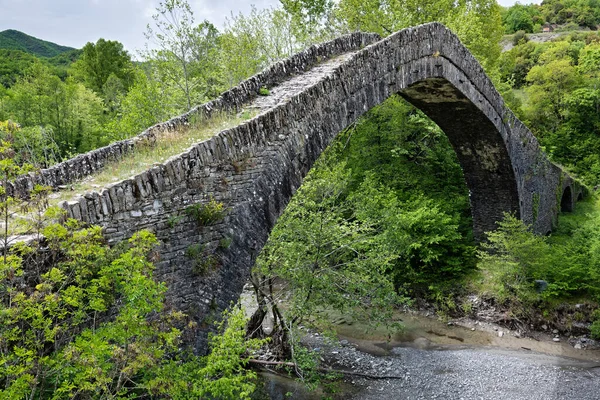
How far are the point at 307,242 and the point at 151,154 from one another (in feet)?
14.7

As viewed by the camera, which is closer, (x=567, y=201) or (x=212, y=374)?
(x=212, y=374)

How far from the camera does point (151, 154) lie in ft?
17.2

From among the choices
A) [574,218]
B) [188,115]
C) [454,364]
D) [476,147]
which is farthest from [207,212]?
[574,218]

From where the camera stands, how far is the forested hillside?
3.26m

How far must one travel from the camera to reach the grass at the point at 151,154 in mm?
4605

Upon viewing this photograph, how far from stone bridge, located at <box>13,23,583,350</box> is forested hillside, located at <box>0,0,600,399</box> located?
0.91 feet

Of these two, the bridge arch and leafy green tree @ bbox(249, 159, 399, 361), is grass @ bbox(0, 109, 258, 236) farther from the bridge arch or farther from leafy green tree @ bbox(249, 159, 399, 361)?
the bridge arch

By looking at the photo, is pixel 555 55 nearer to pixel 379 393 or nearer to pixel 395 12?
pixel 395 12

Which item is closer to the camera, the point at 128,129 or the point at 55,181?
the point at 55,181

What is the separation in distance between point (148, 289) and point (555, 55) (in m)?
32.9

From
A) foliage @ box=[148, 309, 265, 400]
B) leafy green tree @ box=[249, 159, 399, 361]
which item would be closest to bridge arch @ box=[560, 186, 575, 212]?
leafy green tree @ box=[249, 159, 399, 361]

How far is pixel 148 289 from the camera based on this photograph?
136 inches

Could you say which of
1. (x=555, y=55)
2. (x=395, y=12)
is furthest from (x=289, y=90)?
(x=555, y=55)

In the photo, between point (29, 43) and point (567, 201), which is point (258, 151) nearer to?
point (567, 201)
